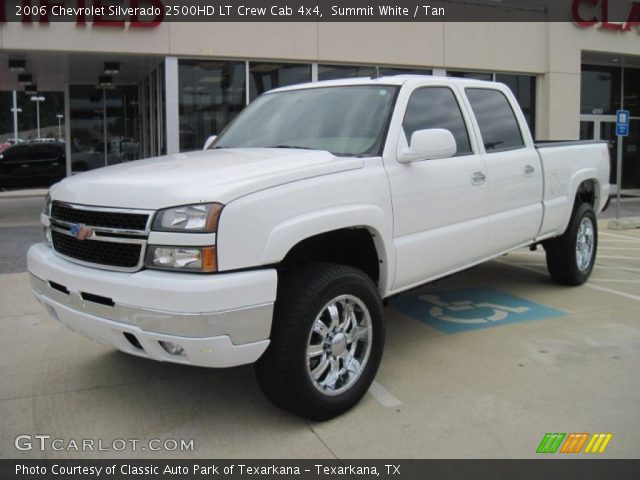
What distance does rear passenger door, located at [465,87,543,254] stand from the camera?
16.9 feet

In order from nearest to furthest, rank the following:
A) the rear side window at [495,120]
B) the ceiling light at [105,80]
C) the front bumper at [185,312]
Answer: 1. the front bumper at [185,312]
2. the rear side window at [495,120]
3. the ceiling light at [105,80]

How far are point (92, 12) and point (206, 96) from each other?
2.57 metres

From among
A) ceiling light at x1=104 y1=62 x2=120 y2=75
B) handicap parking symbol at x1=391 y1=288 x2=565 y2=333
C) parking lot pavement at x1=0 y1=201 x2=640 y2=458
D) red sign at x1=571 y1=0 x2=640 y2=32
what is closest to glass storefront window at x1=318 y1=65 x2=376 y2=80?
ceiling light at x1=104 y1=62 x2=120 y2=75

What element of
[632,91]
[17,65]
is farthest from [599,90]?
[17,65]

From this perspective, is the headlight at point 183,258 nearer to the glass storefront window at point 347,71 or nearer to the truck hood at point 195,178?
the truck hood at point 195,178

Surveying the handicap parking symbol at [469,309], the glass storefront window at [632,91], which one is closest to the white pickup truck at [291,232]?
the handicap parking symbol at [469,309]

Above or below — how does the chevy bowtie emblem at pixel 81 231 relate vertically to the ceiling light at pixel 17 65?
below

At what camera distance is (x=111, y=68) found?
13.9 metres

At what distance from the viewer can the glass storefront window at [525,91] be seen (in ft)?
52.0

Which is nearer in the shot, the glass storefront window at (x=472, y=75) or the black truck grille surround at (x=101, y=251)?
the black truck grille surround at (x=101, y=251)

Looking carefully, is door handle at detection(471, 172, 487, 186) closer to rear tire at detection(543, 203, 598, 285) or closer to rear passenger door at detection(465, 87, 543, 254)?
rear passenger door at detection(465, 87, 543, 254)

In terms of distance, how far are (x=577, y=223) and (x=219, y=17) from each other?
8.42 m

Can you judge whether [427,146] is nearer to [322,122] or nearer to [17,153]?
[322,122]

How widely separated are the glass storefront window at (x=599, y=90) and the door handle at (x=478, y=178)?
14893 mm
